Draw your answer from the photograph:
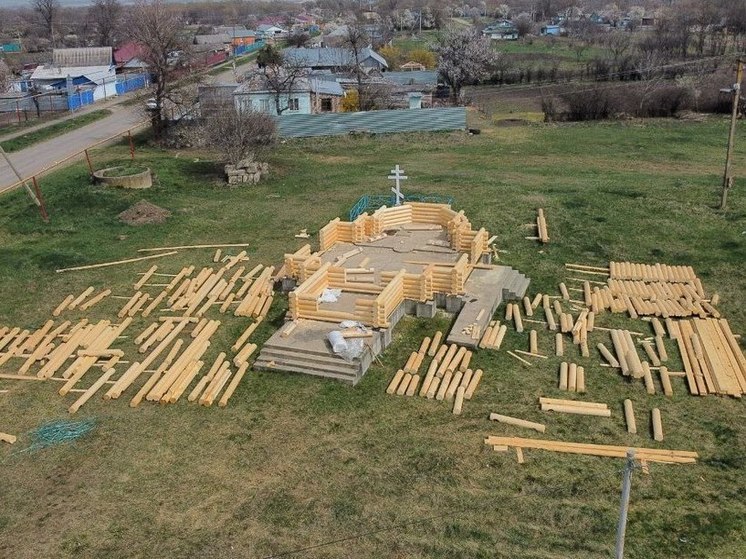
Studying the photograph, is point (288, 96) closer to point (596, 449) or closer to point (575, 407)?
point (575, 407)

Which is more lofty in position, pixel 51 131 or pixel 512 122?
pixel 51 131

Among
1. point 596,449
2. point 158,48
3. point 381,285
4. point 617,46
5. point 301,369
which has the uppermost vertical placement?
point 617,46

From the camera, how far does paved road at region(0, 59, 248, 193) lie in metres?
33.7

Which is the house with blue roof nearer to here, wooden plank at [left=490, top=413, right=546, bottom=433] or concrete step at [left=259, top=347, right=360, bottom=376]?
concrete step at [left=259, top=347, right=360, bottom=376]

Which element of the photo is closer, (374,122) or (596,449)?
(596,449)

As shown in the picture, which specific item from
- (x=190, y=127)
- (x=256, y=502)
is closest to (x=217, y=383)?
(x=256, y=502)

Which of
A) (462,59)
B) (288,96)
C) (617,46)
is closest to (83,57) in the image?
(288,96)

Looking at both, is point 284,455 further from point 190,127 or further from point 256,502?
point 190,127

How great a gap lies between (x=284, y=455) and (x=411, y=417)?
105 inches

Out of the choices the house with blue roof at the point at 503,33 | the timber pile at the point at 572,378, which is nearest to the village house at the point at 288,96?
the timber pile at the point at 572,378

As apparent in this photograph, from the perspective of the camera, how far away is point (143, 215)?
1009 inches

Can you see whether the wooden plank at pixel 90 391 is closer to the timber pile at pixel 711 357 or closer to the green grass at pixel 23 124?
the timber pile at pixel 711 357

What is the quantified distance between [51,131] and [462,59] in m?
33.5

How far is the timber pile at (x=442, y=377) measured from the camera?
45.2ft
